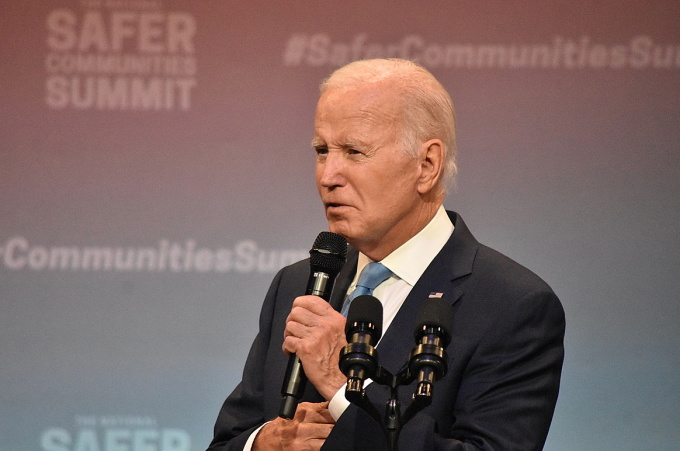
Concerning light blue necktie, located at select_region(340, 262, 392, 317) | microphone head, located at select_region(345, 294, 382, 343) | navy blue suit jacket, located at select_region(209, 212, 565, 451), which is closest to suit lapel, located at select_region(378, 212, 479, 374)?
navy blue suit jacket, located at select_region(209, 212, 565, 451)

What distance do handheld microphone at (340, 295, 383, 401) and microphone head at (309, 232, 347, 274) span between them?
14.7 inches

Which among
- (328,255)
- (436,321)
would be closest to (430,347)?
(436,321)

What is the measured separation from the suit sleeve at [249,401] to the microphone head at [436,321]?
0.83 metres

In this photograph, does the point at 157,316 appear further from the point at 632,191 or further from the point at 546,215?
the point at 632,191

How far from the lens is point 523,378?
7.23 ft

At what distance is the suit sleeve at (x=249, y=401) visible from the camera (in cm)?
249

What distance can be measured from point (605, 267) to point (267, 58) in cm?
163

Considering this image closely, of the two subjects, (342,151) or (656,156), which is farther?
(656,156)

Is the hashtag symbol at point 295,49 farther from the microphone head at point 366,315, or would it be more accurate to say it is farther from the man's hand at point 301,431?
the microphone head at point 366,315

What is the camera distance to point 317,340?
2.05m

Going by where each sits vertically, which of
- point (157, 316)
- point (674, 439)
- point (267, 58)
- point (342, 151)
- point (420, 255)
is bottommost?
point (674, 439)

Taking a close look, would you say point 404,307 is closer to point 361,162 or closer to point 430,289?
point 430,289

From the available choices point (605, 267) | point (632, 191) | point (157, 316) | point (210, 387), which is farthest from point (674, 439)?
point (157, 316)

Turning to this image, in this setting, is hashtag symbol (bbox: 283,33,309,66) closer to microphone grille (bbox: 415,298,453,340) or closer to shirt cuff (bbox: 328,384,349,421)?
shirt cuff (bbox: 328,384,349,421)
